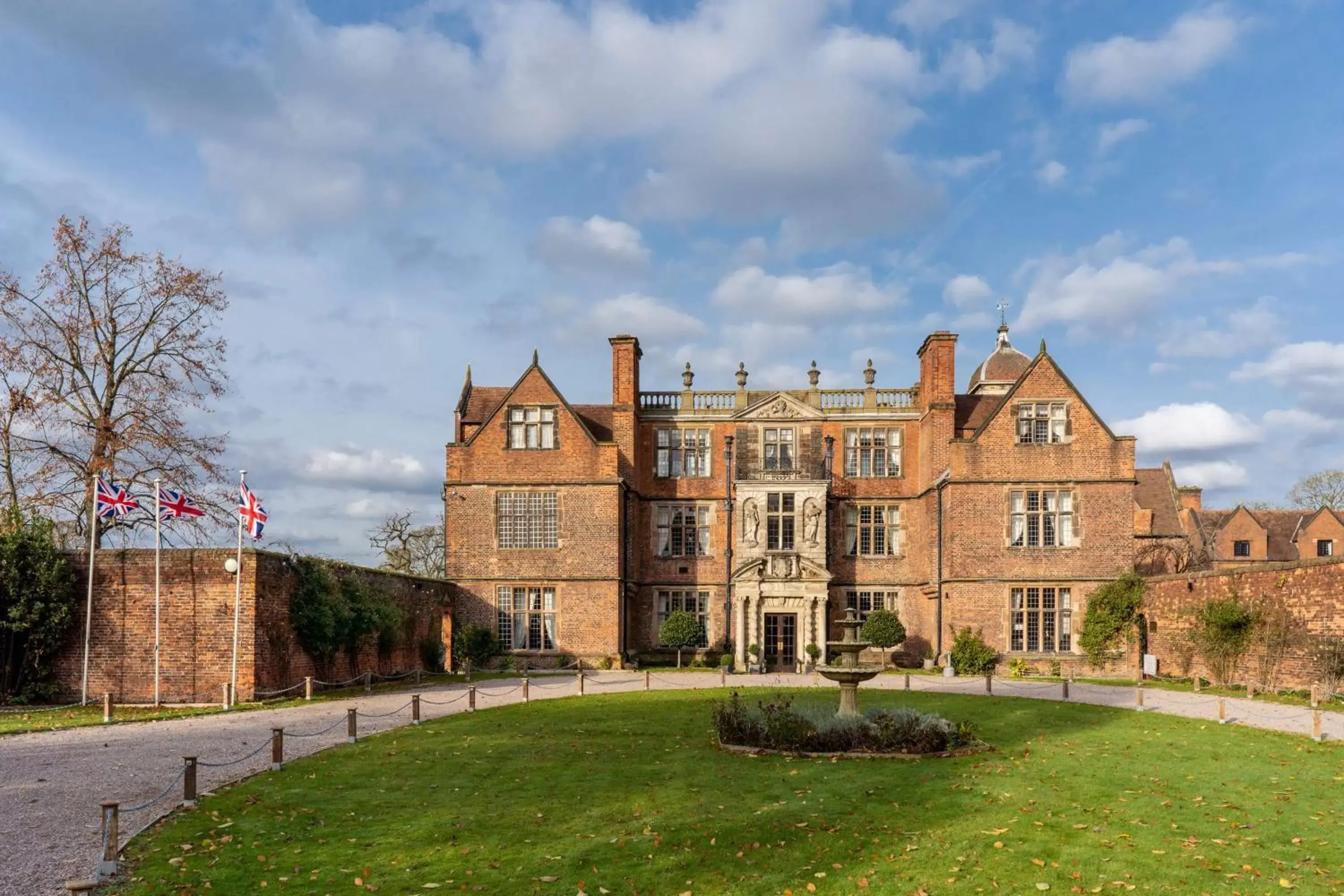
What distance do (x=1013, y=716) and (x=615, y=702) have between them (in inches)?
356

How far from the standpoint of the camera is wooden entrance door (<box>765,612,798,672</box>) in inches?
1373

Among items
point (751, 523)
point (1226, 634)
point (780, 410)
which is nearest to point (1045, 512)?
point (1226, 634)

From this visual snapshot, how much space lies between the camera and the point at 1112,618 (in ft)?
104

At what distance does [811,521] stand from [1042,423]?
8959 millimetres

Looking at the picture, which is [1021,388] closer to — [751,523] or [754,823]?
[751,523]

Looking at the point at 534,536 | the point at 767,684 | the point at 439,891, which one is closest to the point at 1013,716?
the point at 767,684

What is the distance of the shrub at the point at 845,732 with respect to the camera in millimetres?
14977

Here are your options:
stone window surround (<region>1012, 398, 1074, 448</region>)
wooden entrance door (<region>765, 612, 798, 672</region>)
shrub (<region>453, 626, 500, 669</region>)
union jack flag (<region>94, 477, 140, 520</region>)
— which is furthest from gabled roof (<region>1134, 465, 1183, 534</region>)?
union jack flag (<region>94, 477, 140, 520</region>)

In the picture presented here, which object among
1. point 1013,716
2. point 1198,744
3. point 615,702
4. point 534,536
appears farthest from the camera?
point 534,536

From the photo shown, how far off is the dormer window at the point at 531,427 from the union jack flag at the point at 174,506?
12780mm

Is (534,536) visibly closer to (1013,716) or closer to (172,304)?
(172,304)

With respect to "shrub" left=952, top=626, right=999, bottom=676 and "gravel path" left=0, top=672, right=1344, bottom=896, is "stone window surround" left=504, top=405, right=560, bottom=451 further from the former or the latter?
"shrub" left=952, top=626, right=999, bottom=676

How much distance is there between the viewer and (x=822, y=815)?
1089 cm

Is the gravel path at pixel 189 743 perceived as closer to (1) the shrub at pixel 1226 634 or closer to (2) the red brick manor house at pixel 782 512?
(1) the shrub at pixel 1226 634
